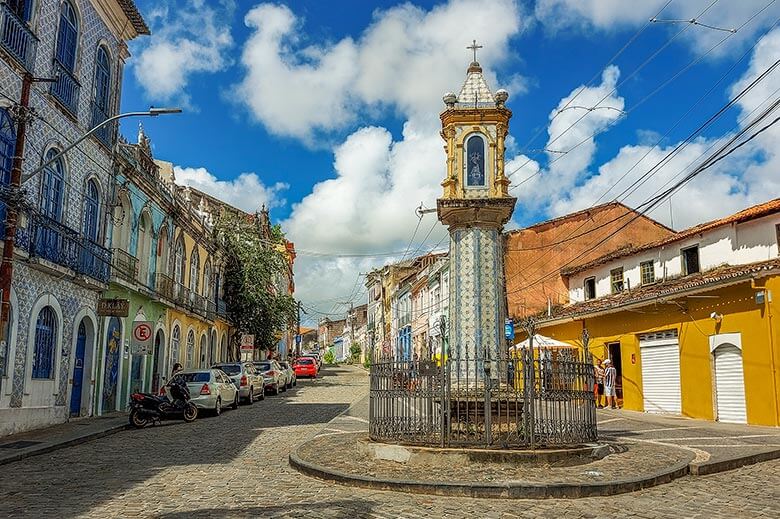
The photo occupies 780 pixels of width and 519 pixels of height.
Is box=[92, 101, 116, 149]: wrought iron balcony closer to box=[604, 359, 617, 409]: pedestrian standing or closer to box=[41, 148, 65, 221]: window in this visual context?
box=[41, 148, 65, 221]: window

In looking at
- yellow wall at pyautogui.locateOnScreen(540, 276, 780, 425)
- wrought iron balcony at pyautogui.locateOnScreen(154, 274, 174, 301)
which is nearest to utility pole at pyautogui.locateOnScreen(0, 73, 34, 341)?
wrought iron balcony at pyautogui.locateOnScreen(154, 274, 174, 301)

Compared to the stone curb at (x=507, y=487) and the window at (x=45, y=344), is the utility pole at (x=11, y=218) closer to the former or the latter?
the window at (x=45, y=344)

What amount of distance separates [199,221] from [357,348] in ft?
206

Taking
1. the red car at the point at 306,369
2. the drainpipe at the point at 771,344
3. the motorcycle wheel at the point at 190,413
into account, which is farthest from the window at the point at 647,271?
the red car at the point at 306,369

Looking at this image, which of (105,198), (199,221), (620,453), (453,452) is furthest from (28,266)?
(199,221)

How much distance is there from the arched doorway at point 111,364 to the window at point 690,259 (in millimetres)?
17456

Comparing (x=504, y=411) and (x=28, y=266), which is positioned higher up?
(x=28, y=266)

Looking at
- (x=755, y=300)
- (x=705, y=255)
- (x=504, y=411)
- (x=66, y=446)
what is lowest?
(x=66, y=446)

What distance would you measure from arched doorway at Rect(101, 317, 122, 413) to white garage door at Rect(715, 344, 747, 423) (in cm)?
1699

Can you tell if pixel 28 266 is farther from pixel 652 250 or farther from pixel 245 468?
pixel 652 250

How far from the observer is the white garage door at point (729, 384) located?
698 inches

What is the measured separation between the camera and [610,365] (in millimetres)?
23344

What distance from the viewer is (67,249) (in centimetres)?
1703

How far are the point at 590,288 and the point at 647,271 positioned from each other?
486cm
